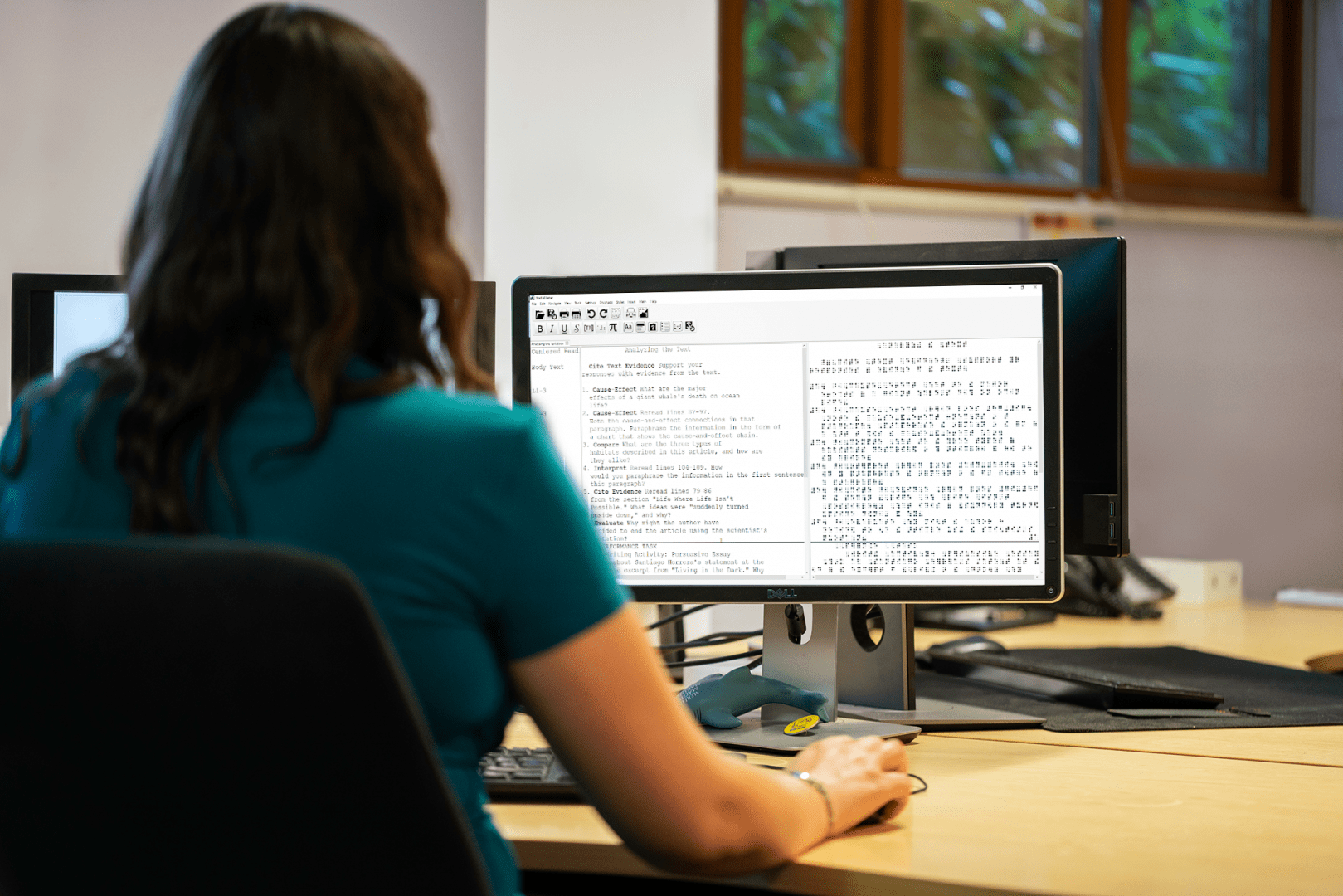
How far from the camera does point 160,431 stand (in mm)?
671

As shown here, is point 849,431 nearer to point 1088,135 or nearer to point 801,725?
point 801,725

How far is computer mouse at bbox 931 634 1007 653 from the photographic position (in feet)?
5.36

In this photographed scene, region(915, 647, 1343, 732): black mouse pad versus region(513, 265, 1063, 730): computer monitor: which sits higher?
region(513, 265, 1063, 730): computer monitor

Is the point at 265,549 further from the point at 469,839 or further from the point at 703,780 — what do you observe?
the point at 703,780

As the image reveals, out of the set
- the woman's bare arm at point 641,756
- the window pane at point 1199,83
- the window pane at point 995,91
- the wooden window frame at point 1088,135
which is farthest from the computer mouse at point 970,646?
the window pane at point 1199,83

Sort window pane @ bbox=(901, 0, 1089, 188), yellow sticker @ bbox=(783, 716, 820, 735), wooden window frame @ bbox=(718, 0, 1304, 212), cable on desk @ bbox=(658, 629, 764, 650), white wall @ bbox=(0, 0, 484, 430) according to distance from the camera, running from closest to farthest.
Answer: yellow sticker @ bbox=(783, 716, 820, 735) → cable on desk @ bbox=(658, 629, 764, 650) → white wall @ bbox=(0, 0, 484, 430) → wooden window frame @ bbox=(718, 0, 1304, 212) → window pane @ bbox=(901, 0, 1089, 188)

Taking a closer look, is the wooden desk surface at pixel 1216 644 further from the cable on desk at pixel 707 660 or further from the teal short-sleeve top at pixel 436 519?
the teal short-sleeve top at pixel 436 519

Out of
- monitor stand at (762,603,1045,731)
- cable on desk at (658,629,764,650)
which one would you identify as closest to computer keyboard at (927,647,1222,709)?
monitor stand at (762,603,1045,731)

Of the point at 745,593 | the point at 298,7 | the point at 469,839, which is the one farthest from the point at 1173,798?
the point at 298,7

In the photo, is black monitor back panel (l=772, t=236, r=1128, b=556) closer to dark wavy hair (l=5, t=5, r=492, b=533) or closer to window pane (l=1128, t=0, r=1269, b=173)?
dark wavy hair (l=5, t=5, r=492, b=533)

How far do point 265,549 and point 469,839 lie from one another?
18cm

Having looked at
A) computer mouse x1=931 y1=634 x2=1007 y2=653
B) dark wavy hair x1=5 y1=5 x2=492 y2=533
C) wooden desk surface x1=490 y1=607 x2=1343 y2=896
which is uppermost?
dark wavy hair x1=5 y1=5 x2=492 y2=533

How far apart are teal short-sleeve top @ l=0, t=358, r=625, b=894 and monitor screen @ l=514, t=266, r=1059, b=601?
54 centimetres

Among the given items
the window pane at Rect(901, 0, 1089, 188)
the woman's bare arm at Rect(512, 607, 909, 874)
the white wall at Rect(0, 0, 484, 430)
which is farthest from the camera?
the window pane at Rect(901, 0, 1089, 188)
